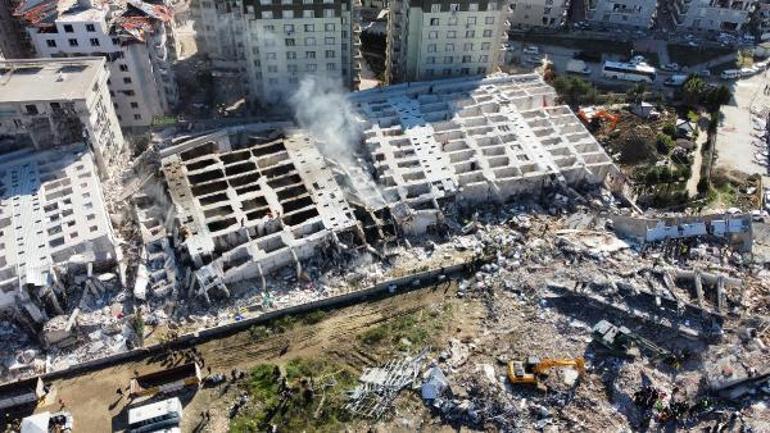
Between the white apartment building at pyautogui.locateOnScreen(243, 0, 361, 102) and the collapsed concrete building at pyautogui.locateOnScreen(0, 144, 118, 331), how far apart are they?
60.3 ft

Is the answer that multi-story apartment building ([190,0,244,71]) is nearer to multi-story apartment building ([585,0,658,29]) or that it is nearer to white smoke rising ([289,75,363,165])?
white smoke rising ([289,75,363,165])

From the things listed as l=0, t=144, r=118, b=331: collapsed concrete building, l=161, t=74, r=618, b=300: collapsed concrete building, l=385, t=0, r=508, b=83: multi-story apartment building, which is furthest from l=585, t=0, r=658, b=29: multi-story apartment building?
l=0, t=144, r=118, b=331: collapsed concrete building

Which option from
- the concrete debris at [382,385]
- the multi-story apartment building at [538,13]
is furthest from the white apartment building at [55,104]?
the multi-story apartment building at [538,13]

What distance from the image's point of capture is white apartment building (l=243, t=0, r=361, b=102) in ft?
189

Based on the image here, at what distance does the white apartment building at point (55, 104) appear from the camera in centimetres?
4916

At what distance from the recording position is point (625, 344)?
1666 inches

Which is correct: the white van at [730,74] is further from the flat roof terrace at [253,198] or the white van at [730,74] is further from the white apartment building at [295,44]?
the flat roof terrace at [253,198]

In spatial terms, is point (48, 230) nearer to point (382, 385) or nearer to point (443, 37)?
point (382, 385)

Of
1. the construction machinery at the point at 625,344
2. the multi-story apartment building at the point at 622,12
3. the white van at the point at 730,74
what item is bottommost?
the construction machinery at the point at 625,344

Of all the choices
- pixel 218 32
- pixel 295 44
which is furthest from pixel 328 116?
pixel 218 32

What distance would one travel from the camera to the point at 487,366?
41.7 metres

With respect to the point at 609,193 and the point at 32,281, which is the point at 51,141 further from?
the point at 609,193

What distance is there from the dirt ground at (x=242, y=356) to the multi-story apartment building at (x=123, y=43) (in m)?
28.7

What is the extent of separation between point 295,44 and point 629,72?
4038 centimetres
